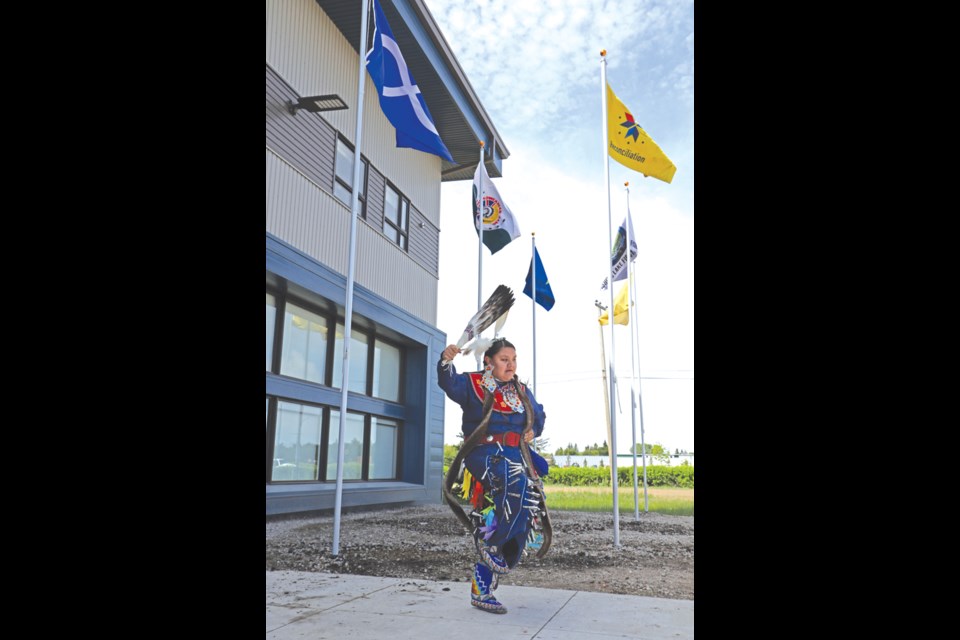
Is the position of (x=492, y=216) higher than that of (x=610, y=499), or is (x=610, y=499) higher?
(x=492, y=216)

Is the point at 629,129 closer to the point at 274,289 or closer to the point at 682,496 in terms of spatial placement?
the point at 274,289

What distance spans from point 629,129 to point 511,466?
5.05 metres

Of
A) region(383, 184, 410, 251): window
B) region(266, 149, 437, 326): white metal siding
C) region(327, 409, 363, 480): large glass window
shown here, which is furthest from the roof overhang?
region(327, 409, 363, 480): large glass window

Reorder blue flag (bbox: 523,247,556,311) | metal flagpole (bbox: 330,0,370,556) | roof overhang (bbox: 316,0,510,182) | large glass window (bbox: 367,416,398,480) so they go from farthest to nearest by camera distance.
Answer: large glass window (bbox: 367,416,398,480) → roof overhang (bbox: 316,0,510,182) → blue flag (bbox: 523,247,556,311) → metal flagpole (bbox: 330,0,370,556)

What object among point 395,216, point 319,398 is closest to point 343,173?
point 395,216

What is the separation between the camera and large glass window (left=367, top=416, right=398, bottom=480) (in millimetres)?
12914

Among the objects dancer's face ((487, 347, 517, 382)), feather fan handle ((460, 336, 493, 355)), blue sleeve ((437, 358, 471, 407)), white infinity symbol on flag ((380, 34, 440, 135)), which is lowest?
blue sleeve ((437, 358, 471, 407))

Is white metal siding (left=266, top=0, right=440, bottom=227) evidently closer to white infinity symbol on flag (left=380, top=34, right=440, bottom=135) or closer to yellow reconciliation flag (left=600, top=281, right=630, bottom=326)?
white infinity symbol on flag (left=380, top=34, right=440, bottom=135)

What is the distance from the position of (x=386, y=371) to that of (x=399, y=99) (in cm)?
729

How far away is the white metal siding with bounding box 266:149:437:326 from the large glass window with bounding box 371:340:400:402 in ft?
3.12

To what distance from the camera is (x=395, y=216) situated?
13711mm

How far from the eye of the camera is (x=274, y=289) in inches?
378

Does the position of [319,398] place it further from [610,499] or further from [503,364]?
[610,499]

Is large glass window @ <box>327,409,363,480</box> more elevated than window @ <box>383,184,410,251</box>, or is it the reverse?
window @ <box>383,184,410,251</box>
